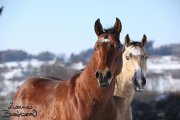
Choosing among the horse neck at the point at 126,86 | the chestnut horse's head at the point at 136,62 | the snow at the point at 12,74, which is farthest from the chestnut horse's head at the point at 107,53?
the snow at the point at 12,74

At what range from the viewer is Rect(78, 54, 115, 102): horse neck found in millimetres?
5247

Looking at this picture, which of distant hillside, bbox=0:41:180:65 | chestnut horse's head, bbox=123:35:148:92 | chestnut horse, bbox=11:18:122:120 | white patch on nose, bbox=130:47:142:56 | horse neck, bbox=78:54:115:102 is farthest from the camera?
distant hillside, bbox=0:41:180:65

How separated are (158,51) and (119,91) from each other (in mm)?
42947

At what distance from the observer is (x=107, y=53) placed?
16.8ft

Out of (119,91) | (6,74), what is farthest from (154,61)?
(119,91)

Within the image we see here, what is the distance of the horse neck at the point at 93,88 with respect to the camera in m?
5.25

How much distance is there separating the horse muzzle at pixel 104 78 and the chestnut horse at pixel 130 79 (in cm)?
203

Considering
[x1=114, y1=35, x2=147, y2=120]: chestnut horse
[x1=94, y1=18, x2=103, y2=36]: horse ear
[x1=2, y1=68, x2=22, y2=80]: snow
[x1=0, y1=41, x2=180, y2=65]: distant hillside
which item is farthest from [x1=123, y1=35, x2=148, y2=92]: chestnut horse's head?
[x1=0, y1=41, x2=180, y2=65]: distant hillside

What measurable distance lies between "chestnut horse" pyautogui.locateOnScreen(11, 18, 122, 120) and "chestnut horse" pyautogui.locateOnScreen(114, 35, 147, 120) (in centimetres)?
140

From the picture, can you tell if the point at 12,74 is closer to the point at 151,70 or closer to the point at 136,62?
the point at 151,70

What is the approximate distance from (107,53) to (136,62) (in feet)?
7.12

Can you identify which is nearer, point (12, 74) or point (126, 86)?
point (126, 86)

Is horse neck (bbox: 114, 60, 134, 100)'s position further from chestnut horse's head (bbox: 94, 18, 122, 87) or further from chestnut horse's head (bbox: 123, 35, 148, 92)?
chestnut horse's head (bbox: 94, 18, 122, 87)

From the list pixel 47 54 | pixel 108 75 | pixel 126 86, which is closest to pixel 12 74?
pixel 47 54
